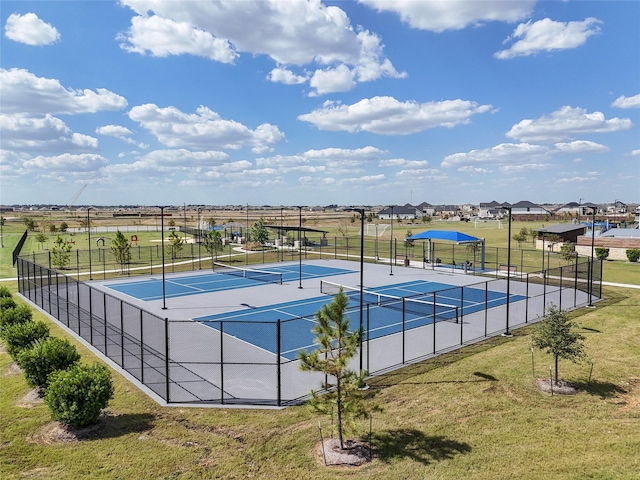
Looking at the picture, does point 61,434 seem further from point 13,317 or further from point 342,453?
point 13,317

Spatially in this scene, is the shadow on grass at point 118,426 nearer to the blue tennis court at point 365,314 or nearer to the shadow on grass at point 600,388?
the blue tennis court at point 365,314

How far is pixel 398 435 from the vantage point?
11.2 meters

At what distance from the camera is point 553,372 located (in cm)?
1561

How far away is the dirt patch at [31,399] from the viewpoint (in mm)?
13172

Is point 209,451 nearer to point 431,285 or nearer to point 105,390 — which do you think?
point 105,390

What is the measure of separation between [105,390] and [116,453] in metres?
1.67

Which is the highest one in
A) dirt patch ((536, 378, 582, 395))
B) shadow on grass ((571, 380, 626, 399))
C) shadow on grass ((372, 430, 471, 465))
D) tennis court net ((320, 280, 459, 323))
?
tennis court net ((320, 280, 459, 323))

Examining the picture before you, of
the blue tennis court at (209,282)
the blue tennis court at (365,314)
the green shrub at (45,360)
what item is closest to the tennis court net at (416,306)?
the blue tennis court at (365,314)

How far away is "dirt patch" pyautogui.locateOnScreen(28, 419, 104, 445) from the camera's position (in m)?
11.0

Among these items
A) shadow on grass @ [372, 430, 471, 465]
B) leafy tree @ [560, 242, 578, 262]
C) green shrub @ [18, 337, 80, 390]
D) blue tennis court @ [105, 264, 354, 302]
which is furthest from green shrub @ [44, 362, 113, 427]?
leafy tree @ [560, 242, 578, 262]

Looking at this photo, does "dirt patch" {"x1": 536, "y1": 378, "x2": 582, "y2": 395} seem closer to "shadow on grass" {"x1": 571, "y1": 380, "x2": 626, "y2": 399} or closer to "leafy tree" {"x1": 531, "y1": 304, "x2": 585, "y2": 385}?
"leafy tree" {"x1": 531, "y1": 304, "x2": 585, "y2": 385}

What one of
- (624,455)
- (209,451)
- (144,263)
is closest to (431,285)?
(624,455)

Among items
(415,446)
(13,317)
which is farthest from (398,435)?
(13,317)

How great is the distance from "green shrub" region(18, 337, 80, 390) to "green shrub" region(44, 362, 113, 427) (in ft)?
5.23
